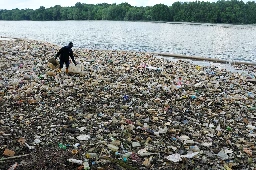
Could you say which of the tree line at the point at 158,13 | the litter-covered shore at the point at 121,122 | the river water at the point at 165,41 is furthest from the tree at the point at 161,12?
the litter-covered shore at the point at 121,122

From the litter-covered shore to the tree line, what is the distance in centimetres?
8371

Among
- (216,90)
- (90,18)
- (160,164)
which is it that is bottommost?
(160,164)

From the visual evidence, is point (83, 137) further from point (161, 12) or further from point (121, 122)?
point (161, 12)

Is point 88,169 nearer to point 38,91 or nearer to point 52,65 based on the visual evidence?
point 38,91

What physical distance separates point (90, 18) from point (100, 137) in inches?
4808

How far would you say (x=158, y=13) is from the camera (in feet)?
328

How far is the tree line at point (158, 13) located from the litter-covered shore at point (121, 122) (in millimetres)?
83712

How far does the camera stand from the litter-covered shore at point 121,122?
15.7 feet

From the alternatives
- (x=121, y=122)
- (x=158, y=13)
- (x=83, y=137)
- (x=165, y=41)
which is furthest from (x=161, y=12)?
(x=83, y=137)

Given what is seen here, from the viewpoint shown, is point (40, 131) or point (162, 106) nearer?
point (40, 131)

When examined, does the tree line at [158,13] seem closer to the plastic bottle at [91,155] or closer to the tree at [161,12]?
the tree at [161,12]

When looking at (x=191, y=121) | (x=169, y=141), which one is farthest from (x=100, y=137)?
(x=191, y=121)

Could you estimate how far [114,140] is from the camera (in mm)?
5355

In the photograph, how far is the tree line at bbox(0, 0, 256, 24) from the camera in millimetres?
85188
